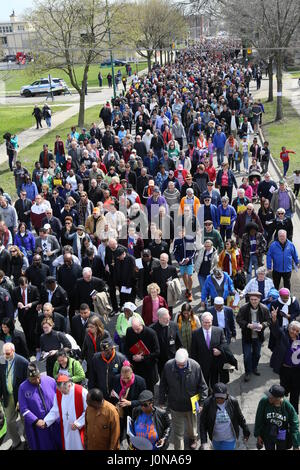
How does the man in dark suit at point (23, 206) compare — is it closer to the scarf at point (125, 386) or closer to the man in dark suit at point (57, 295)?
the man in dark suit at point (57, 295)

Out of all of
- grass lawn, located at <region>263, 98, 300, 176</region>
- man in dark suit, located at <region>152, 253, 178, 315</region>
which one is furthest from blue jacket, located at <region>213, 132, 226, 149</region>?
man in dark suit, located at <region>152, 253, 178, 315</region>

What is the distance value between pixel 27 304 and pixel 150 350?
2.46 metres

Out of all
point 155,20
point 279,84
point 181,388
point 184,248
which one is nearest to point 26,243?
point 184,248

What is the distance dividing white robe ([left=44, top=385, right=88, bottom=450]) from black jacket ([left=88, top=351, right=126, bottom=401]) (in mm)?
540

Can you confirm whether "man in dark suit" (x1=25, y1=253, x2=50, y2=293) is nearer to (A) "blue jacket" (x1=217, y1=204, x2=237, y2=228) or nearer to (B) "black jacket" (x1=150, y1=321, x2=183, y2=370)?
(B) "black jacket" (x1=150, y1=321, x2=183, y2=370)

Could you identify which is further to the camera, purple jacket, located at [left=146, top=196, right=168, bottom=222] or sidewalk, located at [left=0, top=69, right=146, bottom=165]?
sidewalk, located at [left=0, top=69, right=146, bottom=165]

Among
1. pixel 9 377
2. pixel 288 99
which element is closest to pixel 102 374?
pixel 9 377

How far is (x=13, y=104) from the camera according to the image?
43156mm

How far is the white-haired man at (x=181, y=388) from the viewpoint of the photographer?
6324 mm

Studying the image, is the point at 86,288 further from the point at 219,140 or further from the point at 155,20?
the point at 155,20

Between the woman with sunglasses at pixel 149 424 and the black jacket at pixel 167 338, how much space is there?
64.6 inches

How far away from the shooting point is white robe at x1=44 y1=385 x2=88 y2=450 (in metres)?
6.04

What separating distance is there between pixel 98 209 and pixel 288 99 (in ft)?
96.0

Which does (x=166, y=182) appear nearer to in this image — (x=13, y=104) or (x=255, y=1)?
(x=255, y=1)
